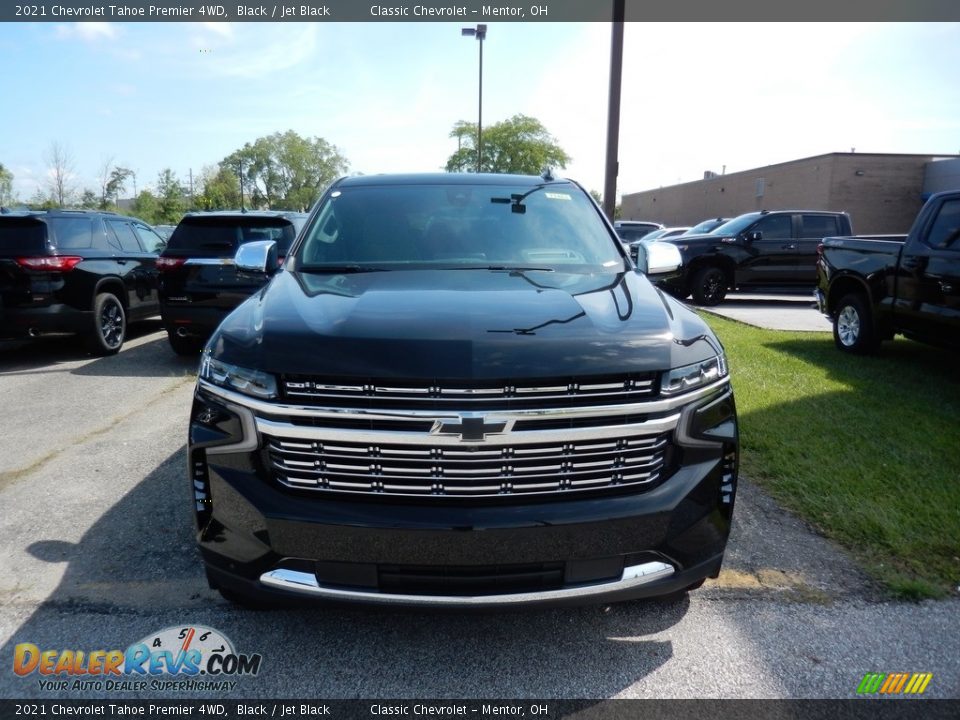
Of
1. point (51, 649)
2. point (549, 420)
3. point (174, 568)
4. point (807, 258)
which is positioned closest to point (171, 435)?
point (174, 568)

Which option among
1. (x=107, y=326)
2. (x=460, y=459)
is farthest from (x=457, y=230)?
(x=107, y=326)

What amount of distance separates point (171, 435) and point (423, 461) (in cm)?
381

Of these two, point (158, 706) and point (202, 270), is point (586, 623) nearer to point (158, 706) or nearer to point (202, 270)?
point (158, 706)

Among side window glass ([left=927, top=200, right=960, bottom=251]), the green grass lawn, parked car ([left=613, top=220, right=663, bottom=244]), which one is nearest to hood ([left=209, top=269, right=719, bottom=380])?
the green grass lawn

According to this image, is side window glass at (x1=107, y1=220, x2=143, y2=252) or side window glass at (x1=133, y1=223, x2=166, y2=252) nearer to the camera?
side window glass at (x1=107, y1=220, x2=143, y2=252)

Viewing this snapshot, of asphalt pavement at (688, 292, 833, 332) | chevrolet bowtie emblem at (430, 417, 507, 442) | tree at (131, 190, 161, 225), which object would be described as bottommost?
asphalt pavement at (688, 292, 833, 332)

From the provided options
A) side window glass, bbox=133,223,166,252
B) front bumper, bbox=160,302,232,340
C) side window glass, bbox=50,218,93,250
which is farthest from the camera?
side window glass, bbox=133,223,166,252

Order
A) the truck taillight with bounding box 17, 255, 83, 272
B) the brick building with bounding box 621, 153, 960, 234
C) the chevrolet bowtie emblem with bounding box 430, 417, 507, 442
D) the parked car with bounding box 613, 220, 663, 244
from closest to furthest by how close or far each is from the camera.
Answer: the chevrolet bowtie emblem with bounding box 430, 417, 507, 442 → the truck taillight with bounding box 17, 255, 83, 272 → the parked car with bounding box 613, 220, 663, 244 → the brick building with bounding box 621, 153, 960, 234

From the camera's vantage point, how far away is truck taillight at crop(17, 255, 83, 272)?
7738mm

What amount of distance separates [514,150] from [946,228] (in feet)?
252

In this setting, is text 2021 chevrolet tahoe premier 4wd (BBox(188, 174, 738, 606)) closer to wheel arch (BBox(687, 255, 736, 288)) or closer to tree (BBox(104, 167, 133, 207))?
wheel arch (BBox(687, 255, 736, 288))

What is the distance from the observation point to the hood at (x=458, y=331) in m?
2.18

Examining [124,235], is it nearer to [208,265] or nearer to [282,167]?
[208,265]

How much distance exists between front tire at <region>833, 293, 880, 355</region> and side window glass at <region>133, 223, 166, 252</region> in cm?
956
